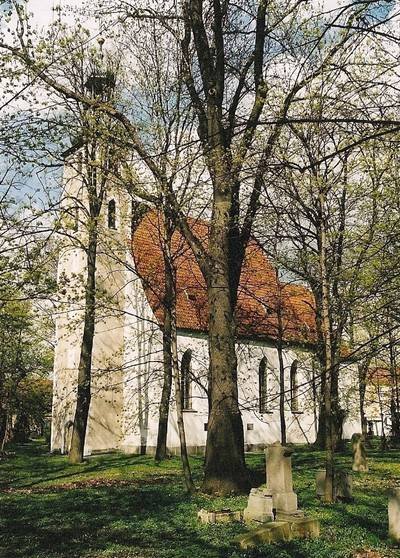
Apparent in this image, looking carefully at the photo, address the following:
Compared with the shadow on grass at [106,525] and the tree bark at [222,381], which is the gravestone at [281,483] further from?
the tree bark at [222,381]

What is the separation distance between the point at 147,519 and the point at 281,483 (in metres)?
2.32

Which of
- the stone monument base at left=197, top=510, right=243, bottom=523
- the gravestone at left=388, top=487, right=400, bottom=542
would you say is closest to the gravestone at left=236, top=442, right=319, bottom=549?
the stone monument base at left=197, top=510, right=243, bottom=523

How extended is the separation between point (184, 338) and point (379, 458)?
10149 mm

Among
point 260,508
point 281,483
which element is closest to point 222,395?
point 281,483

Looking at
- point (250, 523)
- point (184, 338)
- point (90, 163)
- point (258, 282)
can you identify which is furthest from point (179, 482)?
point (258, 282)

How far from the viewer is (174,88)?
1555 centimetres

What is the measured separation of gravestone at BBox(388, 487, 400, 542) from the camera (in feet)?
26.6

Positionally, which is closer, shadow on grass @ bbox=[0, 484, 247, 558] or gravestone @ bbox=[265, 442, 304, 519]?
shadow on grass @ bbox=[0, 484, 247, 558]

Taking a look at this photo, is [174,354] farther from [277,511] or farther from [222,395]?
[277,511]

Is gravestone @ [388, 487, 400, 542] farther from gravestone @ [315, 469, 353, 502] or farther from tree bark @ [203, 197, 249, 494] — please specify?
tree bark @ [203, 197, 249, 494]

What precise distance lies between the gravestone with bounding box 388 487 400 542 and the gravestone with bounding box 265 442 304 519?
1.36 meters

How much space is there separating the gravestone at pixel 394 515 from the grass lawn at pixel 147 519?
177 millimetres

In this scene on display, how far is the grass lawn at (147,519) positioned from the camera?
7688 millimetres

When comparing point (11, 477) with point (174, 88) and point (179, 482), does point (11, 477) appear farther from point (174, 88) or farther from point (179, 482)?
point (174, 88)
